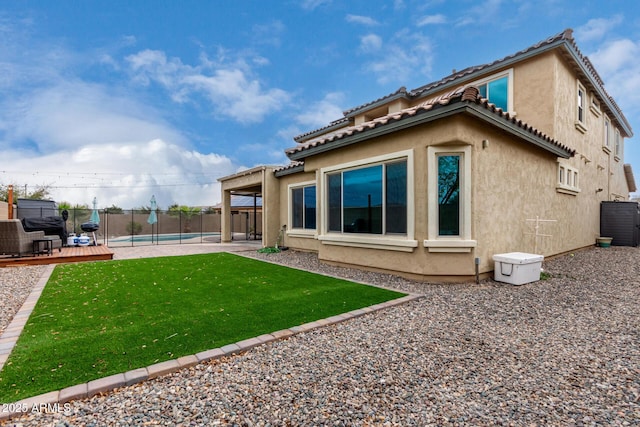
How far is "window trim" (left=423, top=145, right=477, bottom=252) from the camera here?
7023 mm

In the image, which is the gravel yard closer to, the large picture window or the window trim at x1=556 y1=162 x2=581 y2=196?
the large picture window

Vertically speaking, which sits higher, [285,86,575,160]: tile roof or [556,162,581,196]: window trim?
[285,86,575,160]: tile roof

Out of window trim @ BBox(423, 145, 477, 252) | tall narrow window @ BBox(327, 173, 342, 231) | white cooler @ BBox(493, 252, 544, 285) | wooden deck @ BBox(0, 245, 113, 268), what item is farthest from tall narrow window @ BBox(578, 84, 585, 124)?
wooden deck @ BBox(0, 245, 113, 268)

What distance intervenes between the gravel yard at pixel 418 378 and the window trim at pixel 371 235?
7.85 feet

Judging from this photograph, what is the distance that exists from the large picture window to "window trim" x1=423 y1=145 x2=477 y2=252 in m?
0.69

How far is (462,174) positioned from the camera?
7070 mm

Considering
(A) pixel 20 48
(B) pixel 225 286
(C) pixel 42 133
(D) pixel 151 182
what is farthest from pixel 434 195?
(D) pixel 151 182

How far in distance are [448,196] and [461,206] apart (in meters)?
0.38

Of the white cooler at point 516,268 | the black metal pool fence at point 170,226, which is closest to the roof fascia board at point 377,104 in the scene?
the white cooler at point 516,268

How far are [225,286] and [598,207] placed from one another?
18738 millimetres

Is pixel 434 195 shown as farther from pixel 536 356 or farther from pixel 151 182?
pixel 151 182

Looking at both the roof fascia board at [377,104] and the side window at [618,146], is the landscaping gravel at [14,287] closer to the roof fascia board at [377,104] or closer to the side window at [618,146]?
the roof fascia board at [377,104]

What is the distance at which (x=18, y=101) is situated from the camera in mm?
15664

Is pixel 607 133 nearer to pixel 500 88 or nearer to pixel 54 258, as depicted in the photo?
pixel 500 88
